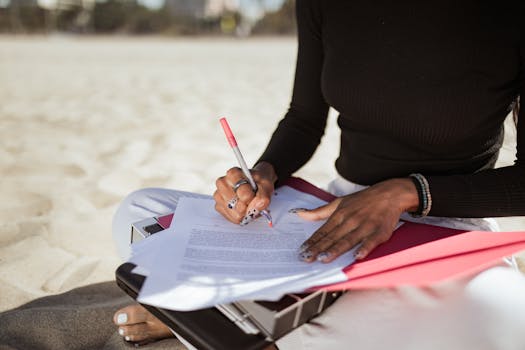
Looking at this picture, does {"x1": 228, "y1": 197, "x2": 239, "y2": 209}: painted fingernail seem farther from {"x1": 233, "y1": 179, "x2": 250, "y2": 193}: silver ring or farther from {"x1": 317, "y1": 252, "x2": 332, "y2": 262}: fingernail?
{"x1": 317, "y1": 252, "x2": 332, "y2": 262}: fingernail

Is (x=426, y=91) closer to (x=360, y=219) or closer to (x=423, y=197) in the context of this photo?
(x=423, y=197)

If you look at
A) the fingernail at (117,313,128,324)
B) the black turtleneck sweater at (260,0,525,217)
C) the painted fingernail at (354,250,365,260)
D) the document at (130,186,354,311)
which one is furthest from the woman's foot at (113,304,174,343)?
the painted fingernail at (354,250,365,260)

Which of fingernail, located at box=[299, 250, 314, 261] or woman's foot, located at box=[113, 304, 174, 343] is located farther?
woman's foot, located at box=[113, 304, 174, 343]

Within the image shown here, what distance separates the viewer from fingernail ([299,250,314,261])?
30.5 inches

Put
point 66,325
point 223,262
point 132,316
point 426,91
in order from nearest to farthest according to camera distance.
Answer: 1. point 223,262
2. point 426,91
3. point 132,316
4. point 66,325

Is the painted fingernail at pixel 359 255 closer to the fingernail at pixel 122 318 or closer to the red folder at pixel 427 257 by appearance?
the red folder at pixel 427 257

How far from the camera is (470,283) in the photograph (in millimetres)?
731

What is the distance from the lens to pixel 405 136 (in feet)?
3.64

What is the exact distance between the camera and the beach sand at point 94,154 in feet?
5.34

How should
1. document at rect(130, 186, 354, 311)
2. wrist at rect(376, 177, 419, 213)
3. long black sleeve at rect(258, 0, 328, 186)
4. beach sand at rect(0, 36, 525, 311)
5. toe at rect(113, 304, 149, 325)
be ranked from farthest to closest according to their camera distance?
beach sand at rect(0, 36, 525, 311)
long black sleeve at rect(258, 0, 328, 186)
toe at rect(113, 304, 149, 325)
wrist at rect(376, 177, 419, 213)
document at rect(130, 186, 354, 311)

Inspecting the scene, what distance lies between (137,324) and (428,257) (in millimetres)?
784

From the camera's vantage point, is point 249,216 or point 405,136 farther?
point 405,136

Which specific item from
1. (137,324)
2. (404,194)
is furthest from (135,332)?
(404,194)

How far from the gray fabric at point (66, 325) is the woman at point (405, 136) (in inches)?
6.9
